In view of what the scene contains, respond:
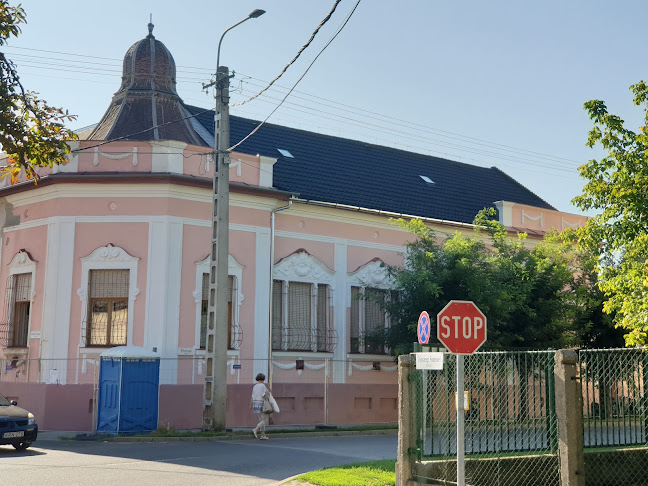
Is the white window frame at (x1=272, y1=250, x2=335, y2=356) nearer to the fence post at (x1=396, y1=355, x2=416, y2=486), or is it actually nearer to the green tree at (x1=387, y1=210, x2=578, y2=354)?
the green tree at (x1=387, y1=210, x2=578, y2=354)

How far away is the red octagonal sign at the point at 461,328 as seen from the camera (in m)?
9.87

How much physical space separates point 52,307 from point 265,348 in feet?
19.4

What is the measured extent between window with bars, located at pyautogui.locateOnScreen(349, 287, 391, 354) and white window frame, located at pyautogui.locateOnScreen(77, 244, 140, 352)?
7.03m

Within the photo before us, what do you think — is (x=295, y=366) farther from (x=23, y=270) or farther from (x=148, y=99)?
(x=148, y=99)

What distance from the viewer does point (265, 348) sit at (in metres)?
24.5

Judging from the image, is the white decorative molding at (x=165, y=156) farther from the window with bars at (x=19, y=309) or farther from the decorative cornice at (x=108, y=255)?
the window with bars at (x=19, y=309)

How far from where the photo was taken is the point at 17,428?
16812 millimetres

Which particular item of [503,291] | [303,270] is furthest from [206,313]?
[503,291]

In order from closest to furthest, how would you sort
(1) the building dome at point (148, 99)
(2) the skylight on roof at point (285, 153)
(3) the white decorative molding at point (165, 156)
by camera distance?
(3) the white decorative molding at point (165, 156) < (1) the building dome at point (148, 99) < (2) the skylight on roof at point (285, 153)

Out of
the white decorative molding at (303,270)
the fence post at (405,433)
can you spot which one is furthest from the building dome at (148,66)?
the fence post at (405,433)

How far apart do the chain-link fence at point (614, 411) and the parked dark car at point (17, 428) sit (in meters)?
10.8

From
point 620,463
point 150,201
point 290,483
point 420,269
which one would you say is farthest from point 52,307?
point 620,463

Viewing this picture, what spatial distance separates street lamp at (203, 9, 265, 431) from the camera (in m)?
20.2

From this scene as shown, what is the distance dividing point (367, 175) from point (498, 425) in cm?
1990
